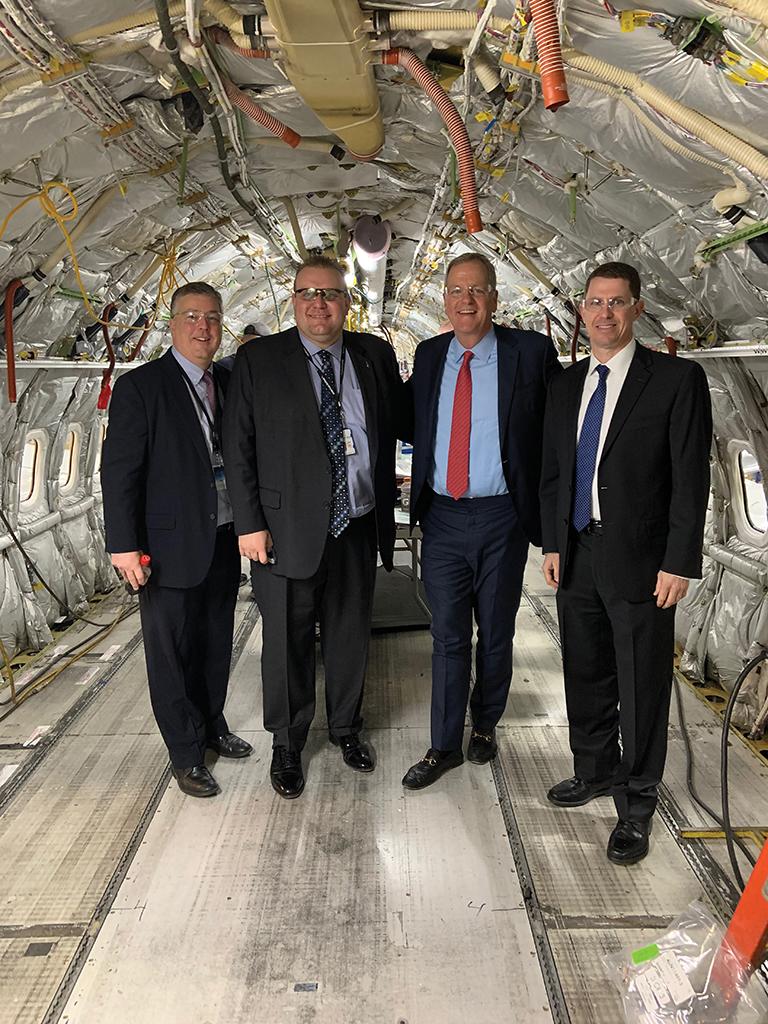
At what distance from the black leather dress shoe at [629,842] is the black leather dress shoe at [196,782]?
1.79 meters

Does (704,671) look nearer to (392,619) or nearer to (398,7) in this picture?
(392,619)

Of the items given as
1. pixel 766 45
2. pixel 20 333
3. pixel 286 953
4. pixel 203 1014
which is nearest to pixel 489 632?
pixel 286 953

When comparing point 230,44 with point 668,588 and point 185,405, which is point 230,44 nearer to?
point 185,405

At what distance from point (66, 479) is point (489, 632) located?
5.15 m

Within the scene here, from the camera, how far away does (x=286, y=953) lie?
2.41 meters

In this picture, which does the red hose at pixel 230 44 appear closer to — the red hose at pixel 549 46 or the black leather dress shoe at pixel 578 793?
the red hose at pixel 549 46

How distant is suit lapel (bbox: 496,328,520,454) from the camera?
3086 millimetres

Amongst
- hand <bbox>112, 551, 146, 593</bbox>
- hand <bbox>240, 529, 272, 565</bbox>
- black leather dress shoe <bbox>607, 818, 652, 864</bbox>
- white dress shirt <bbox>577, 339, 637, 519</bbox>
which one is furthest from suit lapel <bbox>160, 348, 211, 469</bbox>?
black leather dress shoe <bbox>607, 818, 652, 864</bbox>

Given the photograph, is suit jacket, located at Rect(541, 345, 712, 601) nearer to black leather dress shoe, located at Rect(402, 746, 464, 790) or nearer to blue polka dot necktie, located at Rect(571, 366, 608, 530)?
blue polka dot necktie, located at Rect(571, 366, 608, 530)

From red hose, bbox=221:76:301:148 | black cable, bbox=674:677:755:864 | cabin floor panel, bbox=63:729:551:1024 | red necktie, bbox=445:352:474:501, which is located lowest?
cabin floor panel, bbox=63:729:551:1024

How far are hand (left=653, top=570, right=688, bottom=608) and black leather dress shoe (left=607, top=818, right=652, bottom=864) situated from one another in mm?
951

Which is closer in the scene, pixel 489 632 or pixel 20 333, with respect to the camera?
pixel 489 632

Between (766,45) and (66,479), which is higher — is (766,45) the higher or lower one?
the higher one

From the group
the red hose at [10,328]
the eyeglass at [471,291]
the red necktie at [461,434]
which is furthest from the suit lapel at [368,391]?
the red hose at [10,328]
